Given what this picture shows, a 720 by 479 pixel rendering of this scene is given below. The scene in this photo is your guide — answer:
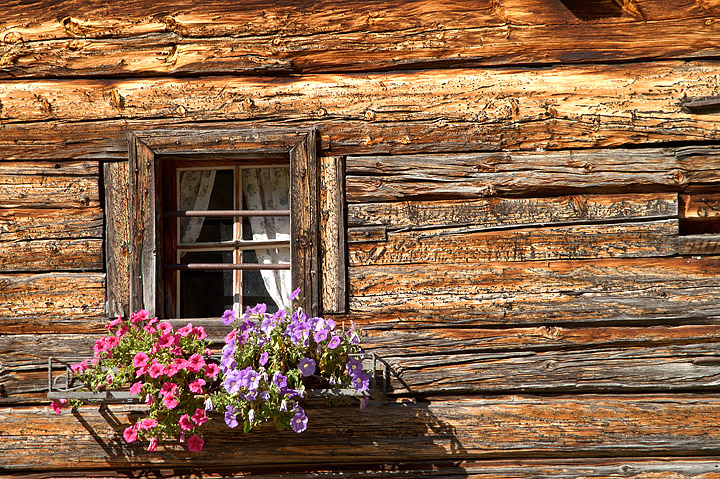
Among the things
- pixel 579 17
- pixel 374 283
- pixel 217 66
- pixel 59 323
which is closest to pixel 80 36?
pixel 217 66

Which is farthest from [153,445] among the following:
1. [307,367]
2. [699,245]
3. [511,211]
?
[699,245]

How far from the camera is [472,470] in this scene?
112 inches

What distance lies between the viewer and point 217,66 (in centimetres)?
295

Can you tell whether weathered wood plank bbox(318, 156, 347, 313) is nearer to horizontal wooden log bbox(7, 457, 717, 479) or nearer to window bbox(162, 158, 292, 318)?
window bbox(162, 158, 292, 318)

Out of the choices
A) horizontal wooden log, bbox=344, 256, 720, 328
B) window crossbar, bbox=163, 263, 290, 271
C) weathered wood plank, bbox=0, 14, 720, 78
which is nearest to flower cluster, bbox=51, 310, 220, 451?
window crossbar, bbox=163, 263, 290, 271

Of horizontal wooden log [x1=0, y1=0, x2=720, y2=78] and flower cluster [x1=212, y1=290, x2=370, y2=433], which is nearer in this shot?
flower cluster [x1=212, y1=290, x2=370, y2=433]

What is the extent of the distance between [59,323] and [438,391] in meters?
1.84

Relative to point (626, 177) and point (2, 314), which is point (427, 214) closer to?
point (626, 177)

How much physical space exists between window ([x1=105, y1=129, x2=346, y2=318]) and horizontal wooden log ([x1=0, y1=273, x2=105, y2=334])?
102 mm

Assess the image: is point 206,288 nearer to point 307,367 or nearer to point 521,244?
point 307,367

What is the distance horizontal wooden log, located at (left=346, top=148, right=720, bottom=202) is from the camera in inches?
113

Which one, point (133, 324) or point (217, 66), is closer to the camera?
point (133, 324)

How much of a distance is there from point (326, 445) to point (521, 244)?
132cm

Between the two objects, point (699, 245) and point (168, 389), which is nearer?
point (168, 389)
